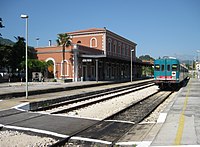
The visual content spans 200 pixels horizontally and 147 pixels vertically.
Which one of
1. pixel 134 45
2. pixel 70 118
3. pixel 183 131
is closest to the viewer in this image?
pixel 183 131

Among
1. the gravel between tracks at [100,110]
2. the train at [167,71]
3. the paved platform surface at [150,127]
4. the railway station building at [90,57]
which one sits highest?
the railway station building at [90,57]

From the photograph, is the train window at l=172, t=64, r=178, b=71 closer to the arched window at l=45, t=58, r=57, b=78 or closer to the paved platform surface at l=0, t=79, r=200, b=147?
the paved platform surface at l=0, t=79, r=200, b=147

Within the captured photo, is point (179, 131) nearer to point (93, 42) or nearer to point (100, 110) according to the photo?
point (100, 110)

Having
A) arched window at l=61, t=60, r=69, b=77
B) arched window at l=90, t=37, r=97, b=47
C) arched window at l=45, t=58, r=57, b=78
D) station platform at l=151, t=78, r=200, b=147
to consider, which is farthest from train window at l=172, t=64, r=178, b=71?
arched window at l=90, t=37, r=97, b=47

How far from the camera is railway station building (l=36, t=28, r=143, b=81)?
4733 centimetres

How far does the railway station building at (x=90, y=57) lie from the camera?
47.3 m

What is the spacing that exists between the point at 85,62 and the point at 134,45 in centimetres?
4307

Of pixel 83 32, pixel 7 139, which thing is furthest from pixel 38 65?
pixel 7 139

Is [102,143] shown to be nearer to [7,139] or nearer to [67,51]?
[7,139]

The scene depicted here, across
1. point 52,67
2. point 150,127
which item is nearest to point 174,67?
point 150,127

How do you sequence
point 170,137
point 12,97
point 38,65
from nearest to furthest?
point 170,137 → point 12,97 → point 38,65

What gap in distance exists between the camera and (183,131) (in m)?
7.49

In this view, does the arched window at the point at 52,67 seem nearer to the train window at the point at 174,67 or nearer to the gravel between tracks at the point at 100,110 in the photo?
the train window at the point at 174,67

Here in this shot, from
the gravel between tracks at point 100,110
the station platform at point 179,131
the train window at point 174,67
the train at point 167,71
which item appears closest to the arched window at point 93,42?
the train at point 167,71
